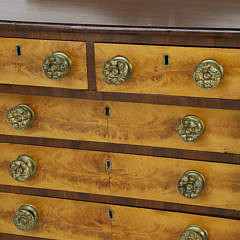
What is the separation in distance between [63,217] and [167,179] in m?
0.30

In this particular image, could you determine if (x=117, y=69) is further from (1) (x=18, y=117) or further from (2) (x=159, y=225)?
(2) (x=159, y=225)

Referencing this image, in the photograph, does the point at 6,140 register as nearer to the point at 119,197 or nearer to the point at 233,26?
the point at 119,197

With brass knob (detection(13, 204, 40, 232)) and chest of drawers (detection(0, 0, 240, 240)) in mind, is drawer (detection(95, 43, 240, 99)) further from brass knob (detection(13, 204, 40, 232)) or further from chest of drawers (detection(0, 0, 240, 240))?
brass knob (detection(13, 204, 40, 232))

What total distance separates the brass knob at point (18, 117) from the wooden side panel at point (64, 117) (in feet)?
0.09

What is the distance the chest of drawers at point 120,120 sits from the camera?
1279 millimetres

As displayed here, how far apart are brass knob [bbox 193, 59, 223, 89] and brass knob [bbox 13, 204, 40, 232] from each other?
565mm

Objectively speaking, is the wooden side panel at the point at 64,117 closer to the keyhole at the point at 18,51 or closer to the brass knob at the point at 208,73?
the keyhole at the point at 18,51

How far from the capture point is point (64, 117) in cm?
142

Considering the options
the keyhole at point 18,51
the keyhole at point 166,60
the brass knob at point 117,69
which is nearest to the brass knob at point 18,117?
the keyhole at point 18,51

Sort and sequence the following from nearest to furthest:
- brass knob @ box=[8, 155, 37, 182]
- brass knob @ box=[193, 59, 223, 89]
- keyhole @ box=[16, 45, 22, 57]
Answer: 1. brass knob @ box=[193, 59, 223, 89]
2. keyhole @ box=[16, 45, 22, 57]
3. brass knob @ box=[8, 155, 37, 182]

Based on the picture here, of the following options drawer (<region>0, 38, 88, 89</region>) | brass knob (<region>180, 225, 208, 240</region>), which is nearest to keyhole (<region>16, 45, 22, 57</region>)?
drawer (<region>0, 38, 88, 89</region>)

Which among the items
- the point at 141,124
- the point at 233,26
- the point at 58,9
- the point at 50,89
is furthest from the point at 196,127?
the point at 58,9

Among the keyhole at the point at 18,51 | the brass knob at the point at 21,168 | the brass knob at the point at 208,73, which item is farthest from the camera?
the brass knob at the point at 21,168

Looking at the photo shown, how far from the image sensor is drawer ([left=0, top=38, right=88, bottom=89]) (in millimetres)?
1324
